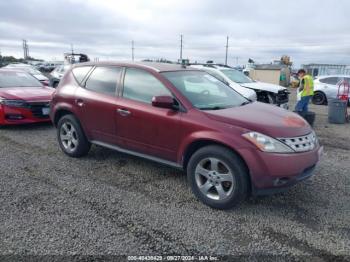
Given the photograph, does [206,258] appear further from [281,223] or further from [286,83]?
[286,83]

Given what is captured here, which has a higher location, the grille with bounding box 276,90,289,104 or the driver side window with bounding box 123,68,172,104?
the driver side window with bounding box 123,68,172,104

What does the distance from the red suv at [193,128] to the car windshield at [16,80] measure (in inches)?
147

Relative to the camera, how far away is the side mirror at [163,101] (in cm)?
393

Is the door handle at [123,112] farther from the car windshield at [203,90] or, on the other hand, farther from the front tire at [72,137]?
the front tire at [72,137]

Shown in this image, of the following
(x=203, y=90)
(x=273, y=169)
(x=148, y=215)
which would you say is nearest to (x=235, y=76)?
(x=203, y=90)

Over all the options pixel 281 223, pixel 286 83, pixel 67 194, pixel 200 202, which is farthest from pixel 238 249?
pixel 286 83

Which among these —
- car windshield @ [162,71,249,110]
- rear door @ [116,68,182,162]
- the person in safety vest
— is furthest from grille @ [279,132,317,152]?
the person in safety vest

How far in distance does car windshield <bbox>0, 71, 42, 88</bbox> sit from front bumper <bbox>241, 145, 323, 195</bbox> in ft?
23.5

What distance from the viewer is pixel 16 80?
8.69 metres

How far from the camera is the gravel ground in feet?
9.91

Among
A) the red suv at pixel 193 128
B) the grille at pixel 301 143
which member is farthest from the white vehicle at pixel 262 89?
the grille at pixel 301 143

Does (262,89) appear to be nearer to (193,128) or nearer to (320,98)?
(320,98)

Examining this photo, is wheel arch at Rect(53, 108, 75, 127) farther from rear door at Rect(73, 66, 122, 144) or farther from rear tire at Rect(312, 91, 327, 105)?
rear tire at Rect(312, 91, 327, 105)

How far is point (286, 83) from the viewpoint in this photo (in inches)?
1275
